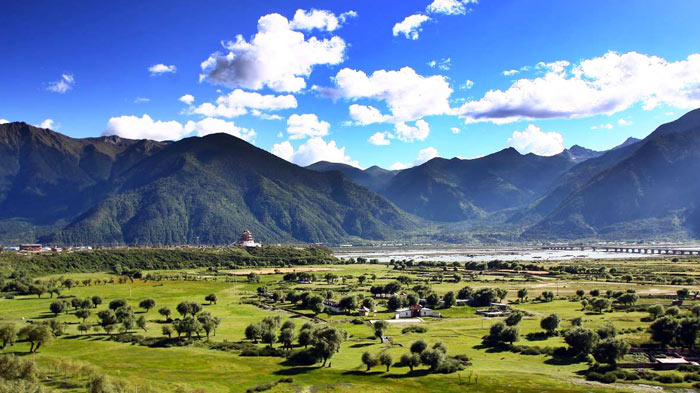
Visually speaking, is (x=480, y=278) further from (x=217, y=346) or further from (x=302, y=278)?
(x=217, y=346)

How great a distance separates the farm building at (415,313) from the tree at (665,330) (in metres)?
39.4

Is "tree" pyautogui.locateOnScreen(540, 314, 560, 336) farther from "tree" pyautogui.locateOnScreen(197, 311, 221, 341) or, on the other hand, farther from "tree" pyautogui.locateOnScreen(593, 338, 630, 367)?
"tree" pyautogui.locateOnScreen(197, 311, 221, 341)

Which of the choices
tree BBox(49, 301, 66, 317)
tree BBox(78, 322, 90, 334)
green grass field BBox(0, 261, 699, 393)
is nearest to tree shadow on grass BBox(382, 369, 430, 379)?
green grass field BBox(0, 261, 699, 393)

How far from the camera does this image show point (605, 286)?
452 ft

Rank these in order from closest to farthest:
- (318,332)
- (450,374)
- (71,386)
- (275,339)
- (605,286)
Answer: (71,386) < (450,374) < (318,332) < (275,339) < (605,286)

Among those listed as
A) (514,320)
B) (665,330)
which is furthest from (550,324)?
(665,330)

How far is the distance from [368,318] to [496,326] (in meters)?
28.6

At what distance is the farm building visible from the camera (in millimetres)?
102250

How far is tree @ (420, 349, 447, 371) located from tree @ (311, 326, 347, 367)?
40.0ft

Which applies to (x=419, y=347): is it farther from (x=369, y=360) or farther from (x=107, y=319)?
(x=107, y=319)

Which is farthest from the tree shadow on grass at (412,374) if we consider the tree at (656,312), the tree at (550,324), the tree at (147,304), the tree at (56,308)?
the tree at (56,308)

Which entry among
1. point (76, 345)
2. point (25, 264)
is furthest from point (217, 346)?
point (25, 264)

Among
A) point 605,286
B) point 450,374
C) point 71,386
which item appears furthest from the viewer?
point 605,286

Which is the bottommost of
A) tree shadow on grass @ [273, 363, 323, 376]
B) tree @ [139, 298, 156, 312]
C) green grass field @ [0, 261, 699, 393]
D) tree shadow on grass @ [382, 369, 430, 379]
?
tree shadow on grass @ [382, 369, 430, 379]
